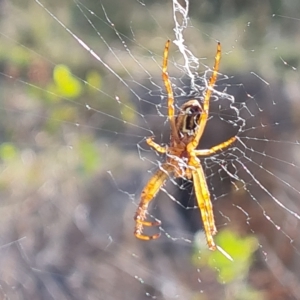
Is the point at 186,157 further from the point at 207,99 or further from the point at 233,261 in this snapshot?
the point at 233,261

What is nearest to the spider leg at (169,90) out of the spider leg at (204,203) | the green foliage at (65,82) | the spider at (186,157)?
the spider at (186,157)

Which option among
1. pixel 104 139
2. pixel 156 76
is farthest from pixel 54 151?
pixel 156 76

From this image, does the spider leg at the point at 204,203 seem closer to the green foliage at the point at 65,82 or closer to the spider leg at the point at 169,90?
the spider leg at the point at 169,90

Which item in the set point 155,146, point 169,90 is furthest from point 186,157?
point 169,90

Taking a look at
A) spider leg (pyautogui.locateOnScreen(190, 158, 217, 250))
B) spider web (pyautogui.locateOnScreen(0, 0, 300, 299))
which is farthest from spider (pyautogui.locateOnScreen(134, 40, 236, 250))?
spider web (pyautogui.locateOnScreen(0, 0, 300, 299))

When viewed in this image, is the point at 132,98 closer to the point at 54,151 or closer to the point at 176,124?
the point at 54,151

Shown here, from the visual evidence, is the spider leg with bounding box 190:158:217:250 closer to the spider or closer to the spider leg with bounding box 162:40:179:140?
the spider
